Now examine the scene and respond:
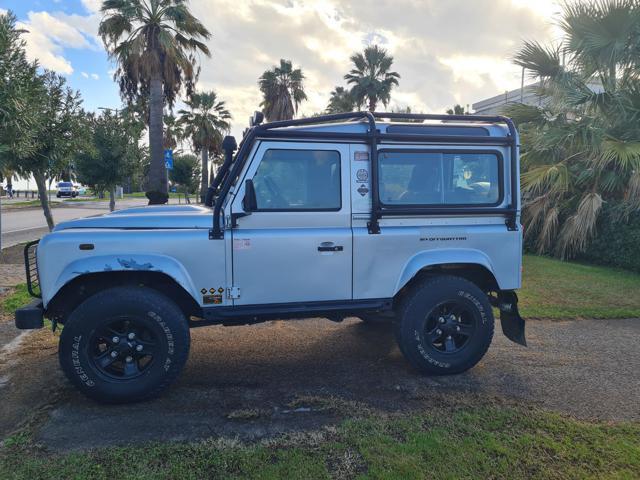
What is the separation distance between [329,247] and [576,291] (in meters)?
5.78

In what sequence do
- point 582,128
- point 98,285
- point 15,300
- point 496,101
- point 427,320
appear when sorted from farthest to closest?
point 496,101 → point 582,128 → point 15,300 → point 427,320 → point 98,285

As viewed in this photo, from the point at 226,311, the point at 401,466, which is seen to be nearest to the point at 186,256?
the point at 226,311

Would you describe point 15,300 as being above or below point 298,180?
below

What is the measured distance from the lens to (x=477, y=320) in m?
4.39

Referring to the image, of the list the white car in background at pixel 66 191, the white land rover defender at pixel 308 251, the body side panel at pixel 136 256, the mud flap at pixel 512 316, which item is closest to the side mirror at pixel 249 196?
the white land rover defender at pixel 308 251

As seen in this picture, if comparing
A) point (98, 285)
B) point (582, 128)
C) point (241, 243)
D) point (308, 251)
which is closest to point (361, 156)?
point (308, 251)

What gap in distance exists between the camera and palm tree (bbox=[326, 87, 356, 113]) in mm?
33656

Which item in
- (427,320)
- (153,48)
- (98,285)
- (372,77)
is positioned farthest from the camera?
(372,77)

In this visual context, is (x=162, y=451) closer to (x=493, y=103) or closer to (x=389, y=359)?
(x=389, y=359)

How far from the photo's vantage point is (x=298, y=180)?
13.4 ft

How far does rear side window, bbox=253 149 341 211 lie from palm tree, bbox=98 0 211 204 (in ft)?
41.6

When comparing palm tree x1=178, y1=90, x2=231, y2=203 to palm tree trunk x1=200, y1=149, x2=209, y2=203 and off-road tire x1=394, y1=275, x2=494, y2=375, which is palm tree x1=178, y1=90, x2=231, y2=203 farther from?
off-road tire x1=394, y1=275, x2=494, y2=375

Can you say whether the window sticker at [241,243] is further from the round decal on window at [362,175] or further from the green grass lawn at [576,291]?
the green grass lawn at [576,291]

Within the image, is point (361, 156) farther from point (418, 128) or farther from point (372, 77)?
point (372, 77)
